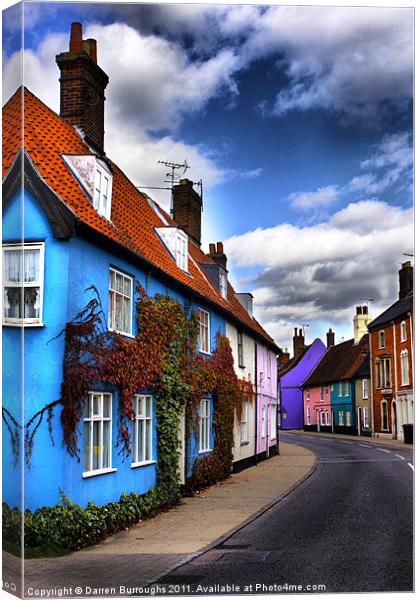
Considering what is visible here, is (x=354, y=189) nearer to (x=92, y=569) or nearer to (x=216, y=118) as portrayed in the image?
(x=216, y=118)

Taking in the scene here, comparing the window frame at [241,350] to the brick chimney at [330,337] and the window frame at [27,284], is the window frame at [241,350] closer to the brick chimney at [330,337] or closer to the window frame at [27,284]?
the brick chimney at [330,337]

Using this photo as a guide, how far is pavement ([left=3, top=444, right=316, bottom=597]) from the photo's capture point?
23.7 ft

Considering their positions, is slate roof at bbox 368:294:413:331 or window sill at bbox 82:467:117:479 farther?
window sill at bbox 82:467:117:479

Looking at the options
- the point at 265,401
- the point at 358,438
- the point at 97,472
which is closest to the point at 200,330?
the point at 358,438

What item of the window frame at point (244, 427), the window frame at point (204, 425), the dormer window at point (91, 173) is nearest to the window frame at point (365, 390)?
the window frame at point (204, 425)

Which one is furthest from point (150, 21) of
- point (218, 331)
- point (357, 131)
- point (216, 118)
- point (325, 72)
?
point (218, 331)

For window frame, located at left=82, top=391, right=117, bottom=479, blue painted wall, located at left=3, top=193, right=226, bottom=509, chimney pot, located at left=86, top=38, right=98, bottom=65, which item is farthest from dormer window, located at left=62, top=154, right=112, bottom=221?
window frame, located at left=82, top=391, right=117, bottom=479

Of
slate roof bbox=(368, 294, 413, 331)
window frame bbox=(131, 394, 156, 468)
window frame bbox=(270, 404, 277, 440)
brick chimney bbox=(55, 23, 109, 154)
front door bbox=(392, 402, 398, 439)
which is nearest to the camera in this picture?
brick chimney bbox=(55, 23, 109, 154)

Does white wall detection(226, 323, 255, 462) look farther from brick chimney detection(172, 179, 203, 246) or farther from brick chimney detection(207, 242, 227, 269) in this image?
brick chimney detection(172, 179, 203, 246)

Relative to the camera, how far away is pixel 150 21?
8023 millimetres

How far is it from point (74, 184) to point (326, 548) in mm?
5160

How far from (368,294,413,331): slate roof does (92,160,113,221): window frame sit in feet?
12.6

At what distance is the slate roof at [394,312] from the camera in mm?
8452

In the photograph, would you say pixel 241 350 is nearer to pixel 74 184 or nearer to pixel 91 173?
pixel 91 173
